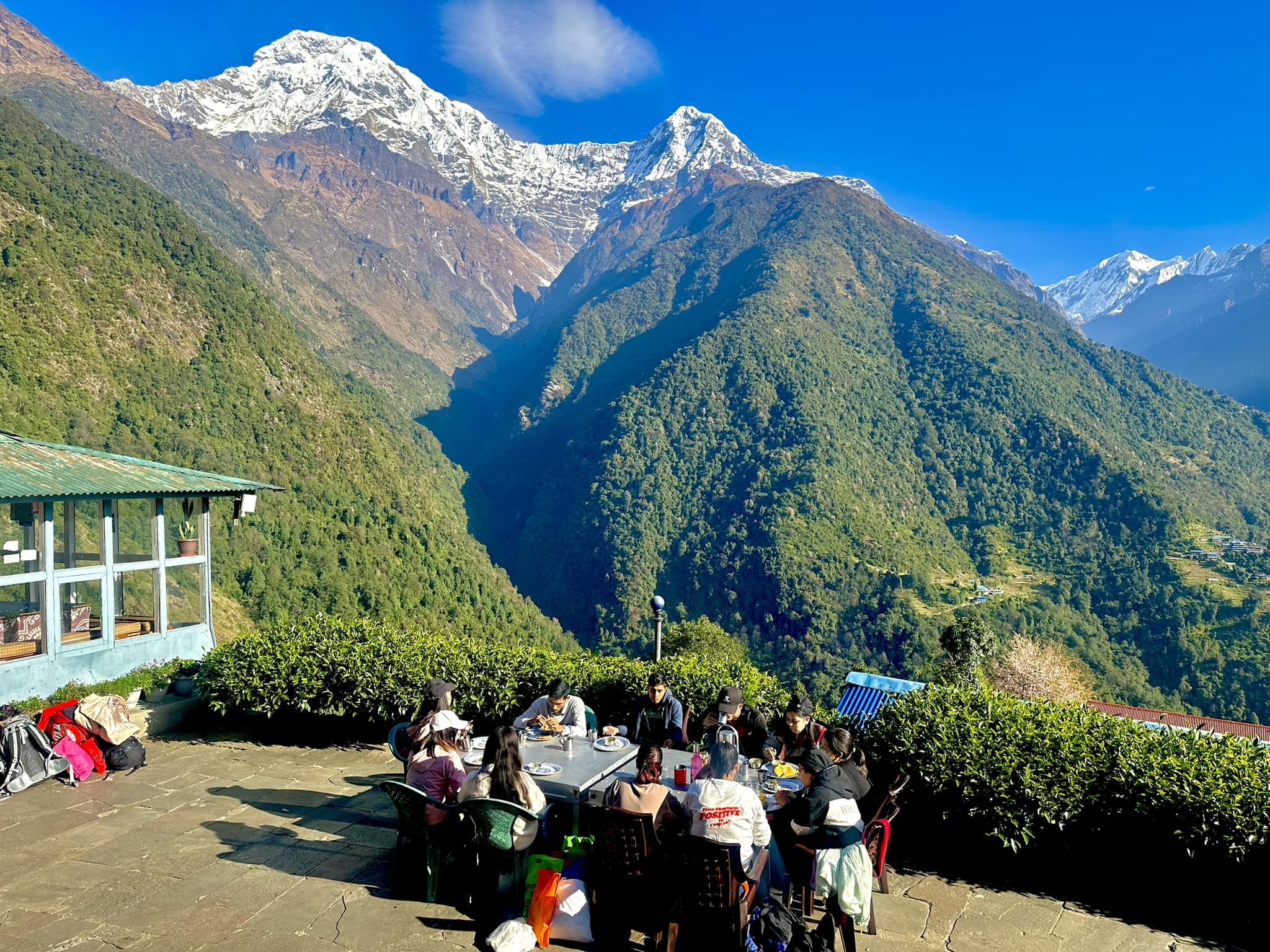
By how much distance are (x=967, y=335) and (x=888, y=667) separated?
250 ft

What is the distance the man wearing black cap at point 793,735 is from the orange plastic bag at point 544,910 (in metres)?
2.13

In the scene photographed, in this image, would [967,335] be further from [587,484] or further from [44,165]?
[44,165]

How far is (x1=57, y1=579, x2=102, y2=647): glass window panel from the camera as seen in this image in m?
9.46

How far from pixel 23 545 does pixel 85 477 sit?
203 centimetres

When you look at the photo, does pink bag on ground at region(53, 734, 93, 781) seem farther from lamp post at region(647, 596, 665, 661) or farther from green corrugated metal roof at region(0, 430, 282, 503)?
lamp post at region(647, 596, 665, 661)

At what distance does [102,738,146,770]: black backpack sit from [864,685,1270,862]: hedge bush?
21.8 feet

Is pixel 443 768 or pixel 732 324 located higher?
pixel 732 324

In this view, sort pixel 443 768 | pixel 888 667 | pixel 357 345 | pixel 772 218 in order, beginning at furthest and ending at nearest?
1. pixel 772 218
2. pixel 357 345
3. pixel 888 667
4. pixel 443 768

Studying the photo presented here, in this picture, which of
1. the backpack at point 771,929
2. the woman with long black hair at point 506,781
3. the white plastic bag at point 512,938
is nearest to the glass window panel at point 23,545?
the woman with long black hair at point 506,781

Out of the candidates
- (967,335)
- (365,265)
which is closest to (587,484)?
(967,335)

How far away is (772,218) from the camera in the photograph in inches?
6850

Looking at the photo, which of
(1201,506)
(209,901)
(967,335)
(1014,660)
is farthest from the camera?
(967,335)

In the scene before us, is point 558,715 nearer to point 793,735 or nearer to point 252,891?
point 793,735

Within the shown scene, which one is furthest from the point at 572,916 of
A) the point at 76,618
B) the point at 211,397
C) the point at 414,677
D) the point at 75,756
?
the point at 211,397
